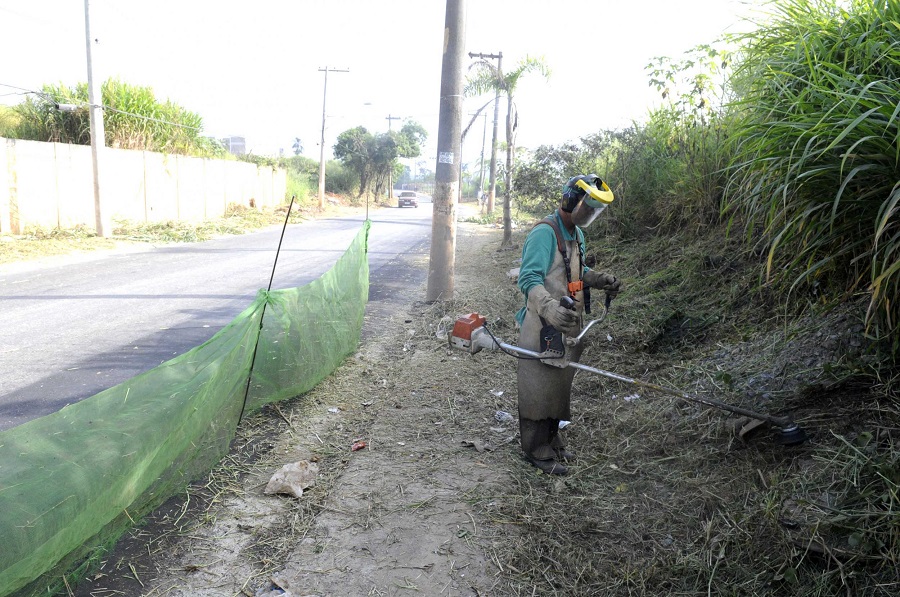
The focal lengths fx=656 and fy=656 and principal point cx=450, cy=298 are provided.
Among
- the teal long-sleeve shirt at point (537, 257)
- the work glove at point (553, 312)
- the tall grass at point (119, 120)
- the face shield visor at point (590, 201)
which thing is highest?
the tall grass at point (119, 120)

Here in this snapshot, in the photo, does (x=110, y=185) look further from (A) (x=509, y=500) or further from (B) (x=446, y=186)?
(A) (x=509, y=500)

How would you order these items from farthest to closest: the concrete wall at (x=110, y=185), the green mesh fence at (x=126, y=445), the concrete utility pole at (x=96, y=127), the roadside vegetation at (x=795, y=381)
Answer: the concrete utility pole at (x=96, y=127) < the concrete wall at (x=110, y=185) < the roadside vegetation at (x=795, y=381) < the green mesh fence at (x=126, y=445)

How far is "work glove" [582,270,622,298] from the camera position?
403 centimetres

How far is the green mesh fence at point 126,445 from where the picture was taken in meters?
2.35

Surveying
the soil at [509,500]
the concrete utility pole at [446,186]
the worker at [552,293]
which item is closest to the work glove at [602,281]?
the worker at [552,293]

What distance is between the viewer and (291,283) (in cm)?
1103

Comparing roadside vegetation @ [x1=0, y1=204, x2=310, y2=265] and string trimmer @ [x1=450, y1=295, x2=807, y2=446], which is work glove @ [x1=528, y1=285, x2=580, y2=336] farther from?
roadside vegetation @ [x1=0, y1=204, x2=310, y2=265]

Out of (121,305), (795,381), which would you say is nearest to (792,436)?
(795,381)

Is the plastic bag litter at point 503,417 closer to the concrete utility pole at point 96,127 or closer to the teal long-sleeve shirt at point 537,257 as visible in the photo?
the teal long-sleeve shirt at point 537,257

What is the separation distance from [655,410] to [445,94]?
6.16 m

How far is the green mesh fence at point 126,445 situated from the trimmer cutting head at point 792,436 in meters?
2.92

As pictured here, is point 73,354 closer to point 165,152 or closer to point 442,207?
point 442,207

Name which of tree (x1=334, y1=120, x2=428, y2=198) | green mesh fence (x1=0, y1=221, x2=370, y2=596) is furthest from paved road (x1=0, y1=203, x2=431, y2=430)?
tree (x1=334, y1=120, x2=428, y2=198)

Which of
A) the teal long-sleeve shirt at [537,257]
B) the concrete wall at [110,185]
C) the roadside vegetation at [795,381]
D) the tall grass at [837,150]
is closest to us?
the roadside vegetation at [795,381]
